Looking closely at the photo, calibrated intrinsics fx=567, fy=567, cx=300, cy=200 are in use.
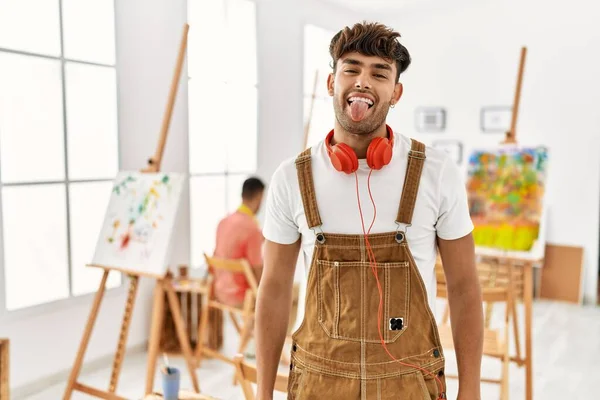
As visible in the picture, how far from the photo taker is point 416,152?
1.34m

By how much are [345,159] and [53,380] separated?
8.69 ft

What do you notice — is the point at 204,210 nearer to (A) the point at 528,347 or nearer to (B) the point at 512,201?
(B) the point at 512,201

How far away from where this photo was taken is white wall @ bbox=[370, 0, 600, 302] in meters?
5.08

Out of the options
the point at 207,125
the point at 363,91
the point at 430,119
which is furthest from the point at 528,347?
the point at 430,119

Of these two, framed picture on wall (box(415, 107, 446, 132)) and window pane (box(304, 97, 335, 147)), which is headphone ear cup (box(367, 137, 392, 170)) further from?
framed picture on wall (box(415, 107, 446, 132))

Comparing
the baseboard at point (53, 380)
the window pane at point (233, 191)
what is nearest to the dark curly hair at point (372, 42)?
the baseboard at point (53, 380)

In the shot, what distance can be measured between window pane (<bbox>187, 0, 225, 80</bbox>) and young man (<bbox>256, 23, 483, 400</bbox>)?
9.59 ft

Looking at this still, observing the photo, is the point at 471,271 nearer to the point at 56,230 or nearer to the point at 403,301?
the point at 403,301

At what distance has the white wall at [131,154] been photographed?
307cm

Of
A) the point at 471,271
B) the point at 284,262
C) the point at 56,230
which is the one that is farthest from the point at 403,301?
the point at 56,230

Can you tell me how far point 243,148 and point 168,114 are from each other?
1.99m

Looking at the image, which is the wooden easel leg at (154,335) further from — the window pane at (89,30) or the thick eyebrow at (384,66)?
the thick eyebrow at (384,66)

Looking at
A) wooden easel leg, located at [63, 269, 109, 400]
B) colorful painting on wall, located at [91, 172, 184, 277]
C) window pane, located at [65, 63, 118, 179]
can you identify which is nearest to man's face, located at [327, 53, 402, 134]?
colorful painting on wall, located at [91, 172, 184, 277]

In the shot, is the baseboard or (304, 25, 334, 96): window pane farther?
(304, 25, 334, 96): window pane
